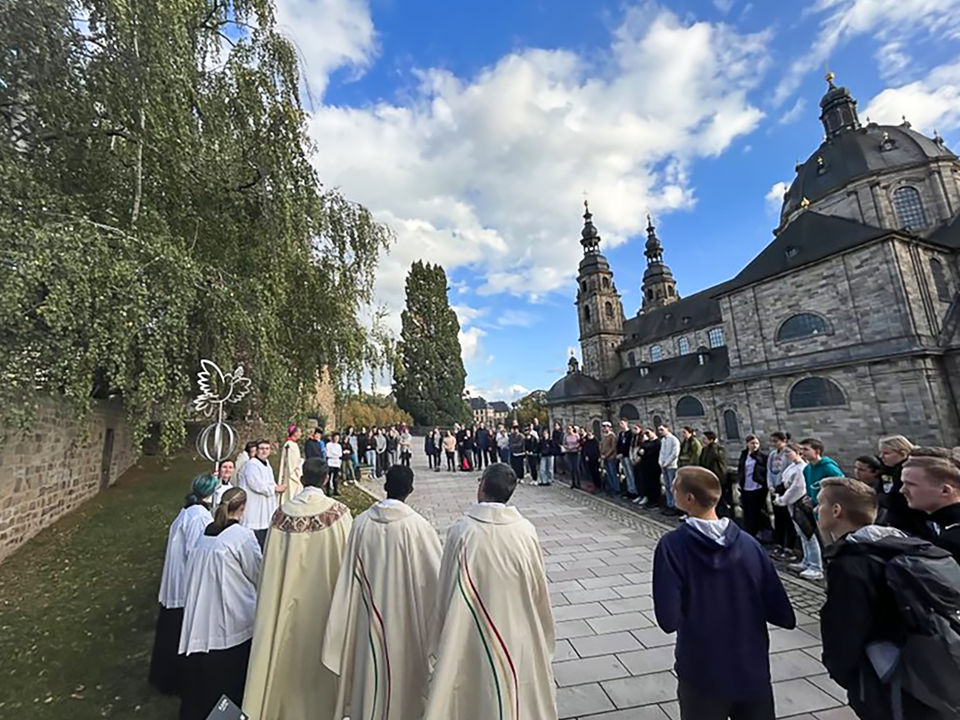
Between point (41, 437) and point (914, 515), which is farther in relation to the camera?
point (41, 437)

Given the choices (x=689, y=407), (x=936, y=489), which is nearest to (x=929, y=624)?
(x=936, y=489)

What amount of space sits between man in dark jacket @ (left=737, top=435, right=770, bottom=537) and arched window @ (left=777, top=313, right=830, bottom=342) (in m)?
21.8

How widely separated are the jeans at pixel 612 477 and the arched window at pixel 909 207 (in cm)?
3202

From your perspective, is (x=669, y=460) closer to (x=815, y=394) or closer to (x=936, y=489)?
(x=936, y=489)

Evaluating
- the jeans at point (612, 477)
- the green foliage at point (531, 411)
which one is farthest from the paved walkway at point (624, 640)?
the green foliage at point (531, 411)

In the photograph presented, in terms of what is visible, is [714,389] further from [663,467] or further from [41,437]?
[41,437]

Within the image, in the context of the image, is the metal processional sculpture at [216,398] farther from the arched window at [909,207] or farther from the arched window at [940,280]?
the arched window at [909,207]

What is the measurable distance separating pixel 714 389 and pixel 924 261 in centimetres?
1294

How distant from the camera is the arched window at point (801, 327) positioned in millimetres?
23989

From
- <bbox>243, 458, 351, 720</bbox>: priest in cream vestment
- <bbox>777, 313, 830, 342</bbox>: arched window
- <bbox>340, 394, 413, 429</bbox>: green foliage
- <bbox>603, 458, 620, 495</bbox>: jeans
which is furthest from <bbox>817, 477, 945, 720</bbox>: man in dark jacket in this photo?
<bbox>340, 394, 413, 429</bbox>: green foliage

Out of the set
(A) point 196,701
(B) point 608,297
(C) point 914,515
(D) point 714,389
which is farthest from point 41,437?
(B) point 608,297

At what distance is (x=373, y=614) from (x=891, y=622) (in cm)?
276

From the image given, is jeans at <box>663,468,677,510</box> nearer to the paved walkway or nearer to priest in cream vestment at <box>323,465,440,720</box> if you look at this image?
the paved walkway

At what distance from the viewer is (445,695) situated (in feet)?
8.27
